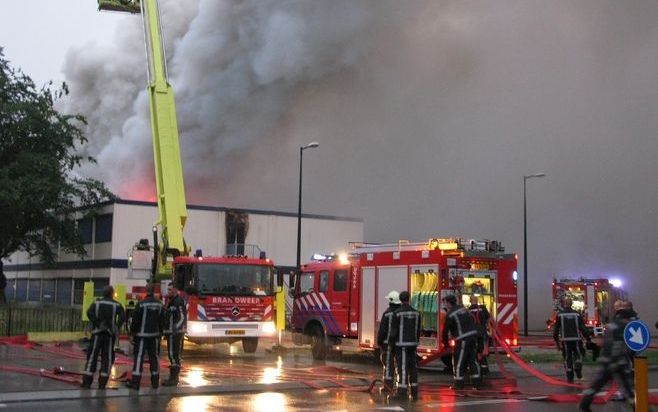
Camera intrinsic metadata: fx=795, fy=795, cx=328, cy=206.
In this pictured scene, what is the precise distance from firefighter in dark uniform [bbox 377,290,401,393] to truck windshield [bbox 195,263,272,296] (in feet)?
19.7

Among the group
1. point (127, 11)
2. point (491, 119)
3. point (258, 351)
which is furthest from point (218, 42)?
point (258, 351)

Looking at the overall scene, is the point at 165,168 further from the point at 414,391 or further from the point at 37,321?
the point at 414,391

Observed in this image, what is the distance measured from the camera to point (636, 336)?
8953 mm

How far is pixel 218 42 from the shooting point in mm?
47344

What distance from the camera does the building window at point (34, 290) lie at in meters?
39.4

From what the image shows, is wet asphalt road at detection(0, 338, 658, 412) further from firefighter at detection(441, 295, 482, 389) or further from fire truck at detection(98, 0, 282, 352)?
fire truck at detection(98, 0, 282, 352)

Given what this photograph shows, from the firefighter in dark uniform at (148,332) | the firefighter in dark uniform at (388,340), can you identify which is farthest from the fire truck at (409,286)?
the firefighter in dark uniform at (148,332)

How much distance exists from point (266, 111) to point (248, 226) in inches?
558

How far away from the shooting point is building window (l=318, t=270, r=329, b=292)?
17.0 meters

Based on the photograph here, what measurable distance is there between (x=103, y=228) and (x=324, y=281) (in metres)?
19.1

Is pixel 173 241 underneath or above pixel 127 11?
underneath

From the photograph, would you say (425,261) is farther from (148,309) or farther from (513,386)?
(148,309)

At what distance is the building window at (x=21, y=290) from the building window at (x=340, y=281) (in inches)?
1134

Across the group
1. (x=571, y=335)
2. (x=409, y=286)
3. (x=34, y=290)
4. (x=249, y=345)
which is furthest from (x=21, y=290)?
(x=571, y=335)
